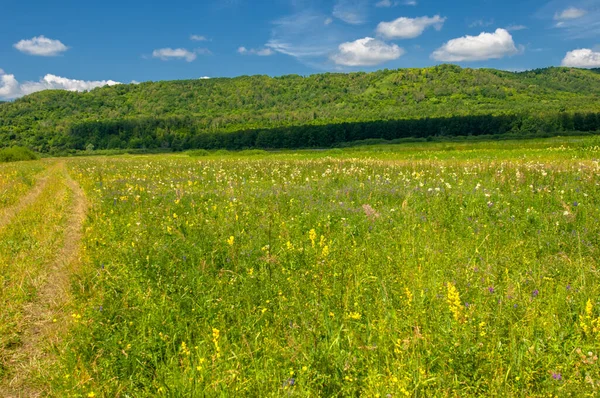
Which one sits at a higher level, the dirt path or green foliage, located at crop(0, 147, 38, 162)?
green foliage, located at crop(0, 147, 38, 162)

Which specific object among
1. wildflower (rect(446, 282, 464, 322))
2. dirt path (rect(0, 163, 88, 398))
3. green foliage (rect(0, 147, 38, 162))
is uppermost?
green foliage (rect(0, 147, 38, 162))

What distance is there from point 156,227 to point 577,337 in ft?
22.3

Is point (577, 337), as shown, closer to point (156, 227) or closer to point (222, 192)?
point (156, 227)

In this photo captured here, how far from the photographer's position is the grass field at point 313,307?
10.2ft

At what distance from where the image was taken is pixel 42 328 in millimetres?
4441

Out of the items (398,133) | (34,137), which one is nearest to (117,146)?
(34,137)

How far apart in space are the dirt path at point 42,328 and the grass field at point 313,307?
2cm

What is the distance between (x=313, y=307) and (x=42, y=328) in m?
3.26

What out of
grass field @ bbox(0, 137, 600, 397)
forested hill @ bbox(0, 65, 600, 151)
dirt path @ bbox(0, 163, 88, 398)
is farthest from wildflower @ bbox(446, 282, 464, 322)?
forested hill @ bbox(0, 65, 600, 151)

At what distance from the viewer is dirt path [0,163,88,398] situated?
350cm

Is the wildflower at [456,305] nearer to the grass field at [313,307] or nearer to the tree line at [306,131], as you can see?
the grass field at [313,307]

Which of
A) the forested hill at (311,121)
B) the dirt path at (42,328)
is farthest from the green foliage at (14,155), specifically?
the dirt path at (42,328)

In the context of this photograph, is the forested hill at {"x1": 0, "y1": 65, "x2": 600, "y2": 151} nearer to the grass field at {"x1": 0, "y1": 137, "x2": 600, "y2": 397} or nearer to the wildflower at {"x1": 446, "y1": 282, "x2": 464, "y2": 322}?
the grass field at {"x1": 0, "y1": 137, "x2": 600, "y2": 397}

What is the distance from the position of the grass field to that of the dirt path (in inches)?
0.9
